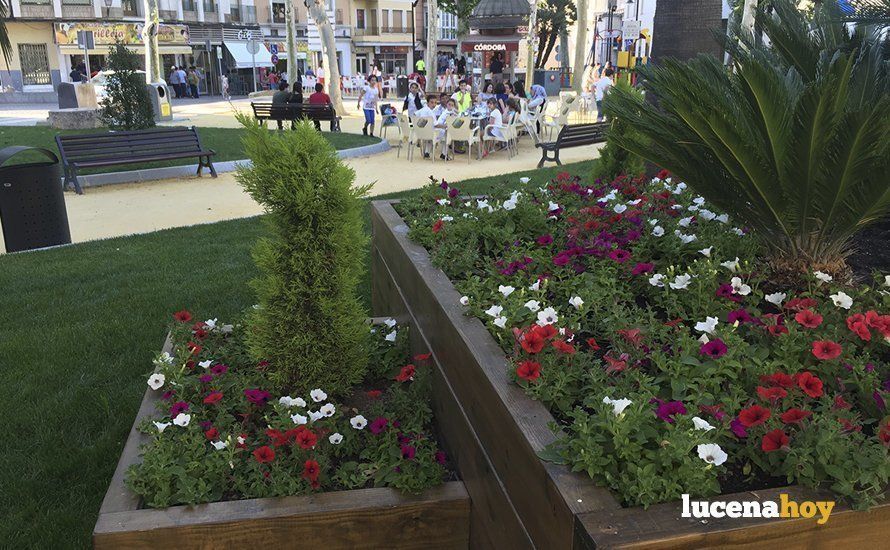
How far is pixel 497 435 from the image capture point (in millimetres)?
2281

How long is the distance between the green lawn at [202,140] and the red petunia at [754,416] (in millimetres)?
11836

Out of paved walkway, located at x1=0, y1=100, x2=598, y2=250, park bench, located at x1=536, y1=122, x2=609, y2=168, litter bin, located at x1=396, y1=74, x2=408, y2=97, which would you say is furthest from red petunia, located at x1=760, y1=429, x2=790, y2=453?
litter bin, located at x1=396, y1=74, x2=408, y2=97

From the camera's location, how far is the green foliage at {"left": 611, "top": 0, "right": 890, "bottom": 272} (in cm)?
270

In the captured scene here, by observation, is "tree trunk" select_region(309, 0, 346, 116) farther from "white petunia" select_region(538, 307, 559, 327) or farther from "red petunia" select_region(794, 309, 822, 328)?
"red petunia" select_region(794, 309, 822, 328)

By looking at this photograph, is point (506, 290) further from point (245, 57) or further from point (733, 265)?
point (245, 57)

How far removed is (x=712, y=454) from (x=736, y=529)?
20 cm

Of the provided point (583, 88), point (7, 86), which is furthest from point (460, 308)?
point (7, 86)

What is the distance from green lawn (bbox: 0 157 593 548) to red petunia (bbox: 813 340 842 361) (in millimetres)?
2602

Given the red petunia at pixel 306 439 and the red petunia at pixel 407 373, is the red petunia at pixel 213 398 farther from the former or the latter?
the red petunia at pixel 407 373

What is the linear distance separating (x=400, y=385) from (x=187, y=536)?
129 centimetres

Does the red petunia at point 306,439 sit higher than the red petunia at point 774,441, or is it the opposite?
the red petunia at point 774,441

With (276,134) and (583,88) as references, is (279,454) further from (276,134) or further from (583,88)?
(583,88)

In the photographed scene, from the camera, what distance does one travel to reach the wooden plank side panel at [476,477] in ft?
7.23

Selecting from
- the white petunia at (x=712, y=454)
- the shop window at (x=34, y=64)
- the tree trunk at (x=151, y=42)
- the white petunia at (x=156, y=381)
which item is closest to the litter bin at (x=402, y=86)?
the tree trunk at (x=151, y=42)
